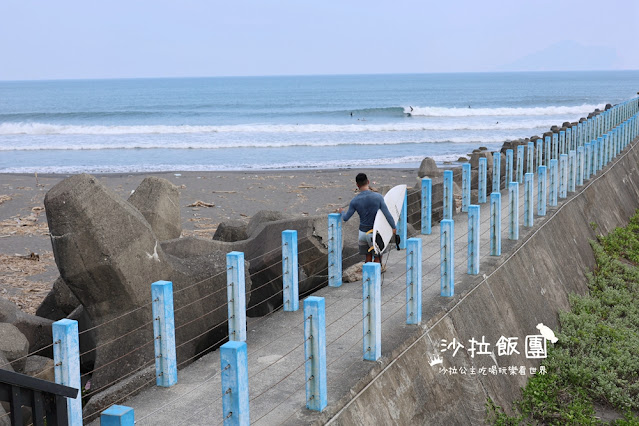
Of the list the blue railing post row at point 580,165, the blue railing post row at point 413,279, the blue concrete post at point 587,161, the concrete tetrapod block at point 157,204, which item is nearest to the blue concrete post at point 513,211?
the blue railing post row at point 413,279

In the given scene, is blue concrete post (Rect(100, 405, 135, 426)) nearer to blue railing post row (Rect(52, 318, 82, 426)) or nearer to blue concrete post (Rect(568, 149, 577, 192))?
blue railing post row (Rect(52, 318, 82, 426))

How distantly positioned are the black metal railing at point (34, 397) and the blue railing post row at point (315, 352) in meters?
1.92

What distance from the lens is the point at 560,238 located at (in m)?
11.5

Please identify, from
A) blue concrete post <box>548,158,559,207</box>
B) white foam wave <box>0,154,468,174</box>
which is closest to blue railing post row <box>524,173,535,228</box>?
blue concrete post <box>548,158,559,207</box>

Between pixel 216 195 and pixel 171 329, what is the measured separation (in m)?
15.0

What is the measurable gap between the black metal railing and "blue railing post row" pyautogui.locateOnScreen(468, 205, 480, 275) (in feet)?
18.9

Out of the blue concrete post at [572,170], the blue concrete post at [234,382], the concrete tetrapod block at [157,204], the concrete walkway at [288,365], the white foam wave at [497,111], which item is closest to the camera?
the blue concrete post at [234,382]

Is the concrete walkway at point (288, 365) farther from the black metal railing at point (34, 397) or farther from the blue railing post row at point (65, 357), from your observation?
the black metal railing at point (34, 397)

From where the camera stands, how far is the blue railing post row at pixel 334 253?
8367 millimetres

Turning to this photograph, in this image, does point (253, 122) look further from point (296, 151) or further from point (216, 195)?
point (216, 195)

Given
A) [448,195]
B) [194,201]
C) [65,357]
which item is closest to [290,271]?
[65,357]

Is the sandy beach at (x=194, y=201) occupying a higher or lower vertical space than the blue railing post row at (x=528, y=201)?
lower

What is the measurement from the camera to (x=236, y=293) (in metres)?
6.45

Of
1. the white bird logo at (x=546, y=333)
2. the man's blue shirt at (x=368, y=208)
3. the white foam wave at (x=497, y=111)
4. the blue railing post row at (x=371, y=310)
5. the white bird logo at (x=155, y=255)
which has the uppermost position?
the white foam wave at (x=497, y=111)
